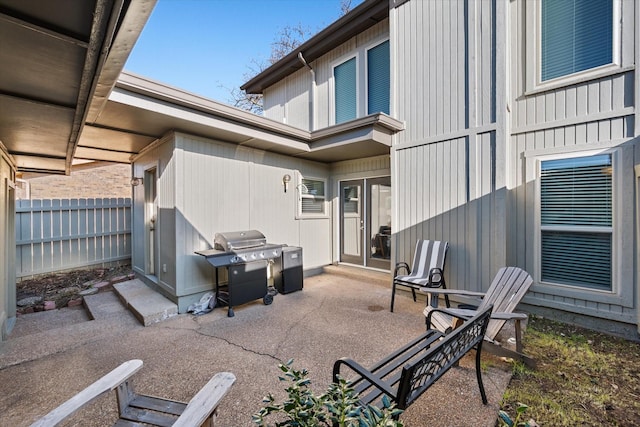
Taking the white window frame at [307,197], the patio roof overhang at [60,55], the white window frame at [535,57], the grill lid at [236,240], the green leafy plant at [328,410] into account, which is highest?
the white window frame at [535,57]

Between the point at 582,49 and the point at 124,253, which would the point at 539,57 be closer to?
the point at 582,49

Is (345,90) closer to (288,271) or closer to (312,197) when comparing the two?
(312,197)

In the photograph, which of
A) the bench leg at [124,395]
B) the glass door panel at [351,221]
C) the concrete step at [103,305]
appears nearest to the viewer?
the bench leg at [124,395]

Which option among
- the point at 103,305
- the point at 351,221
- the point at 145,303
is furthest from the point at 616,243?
the point at 103,305

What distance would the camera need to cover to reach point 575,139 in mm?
3723

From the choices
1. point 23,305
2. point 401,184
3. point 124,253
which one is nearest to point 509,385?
point 401,184

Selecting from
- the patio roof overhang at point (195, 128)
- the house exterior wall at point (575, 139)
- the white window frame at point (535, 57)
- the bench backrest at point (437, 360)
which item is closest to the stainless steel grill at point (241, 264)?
the patio roof overhang at point (195, 128)

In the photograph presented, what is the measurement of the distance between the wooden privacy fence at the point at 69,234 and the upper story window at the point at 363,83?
5.99 meters

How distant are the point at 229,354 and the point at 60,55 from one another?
2.88m

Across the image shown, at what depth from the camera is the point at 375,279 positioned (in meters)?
5.74

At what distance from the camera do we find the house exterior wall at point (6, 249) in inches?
134

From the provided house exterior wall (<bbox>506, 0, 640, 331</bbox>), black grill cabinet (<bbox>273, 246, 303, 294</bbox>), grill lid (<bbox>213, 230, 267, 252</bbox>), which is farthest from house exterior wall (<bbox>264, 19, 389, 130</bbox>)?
grill lid (<bbox>213, 230, 267, 252</bbox>)

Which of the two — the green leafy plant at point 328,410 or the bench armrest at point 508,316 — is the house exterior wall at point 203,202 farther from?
the bench armrest at point 508,316

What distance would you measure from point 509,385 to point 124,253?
792 cm
